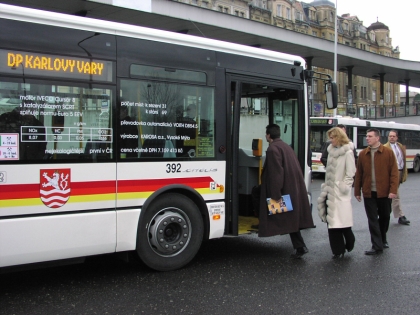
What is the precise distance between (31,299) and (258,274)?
2551 mm

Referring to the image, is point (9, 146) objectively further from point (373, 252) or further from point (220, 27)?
point (220, 27)

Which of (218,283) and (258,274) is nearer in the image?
(218,283)

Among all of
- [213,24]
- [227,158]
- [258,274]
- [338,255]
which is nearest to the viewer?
[258,274]

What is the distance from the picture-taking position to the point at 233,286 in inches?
214

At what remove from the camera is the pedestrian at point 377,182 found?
23.0 ft

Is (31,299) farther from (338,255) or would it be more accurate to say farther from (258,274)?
(338,255)

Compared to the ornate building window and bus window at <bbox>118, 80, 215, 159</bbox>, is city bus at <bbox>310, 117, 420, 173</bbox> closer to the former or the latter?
bus window at <bbox>118, 80, 215, 159</bbox>

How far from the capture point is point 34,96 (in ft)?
16.0

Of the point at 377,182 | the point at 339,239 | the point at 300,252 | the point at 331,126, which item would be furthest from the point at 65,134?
the point at 331,126

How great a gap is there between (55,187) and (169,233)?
1.54m

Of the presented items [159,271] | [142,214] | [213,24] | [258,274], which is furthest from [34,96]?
[213,24]

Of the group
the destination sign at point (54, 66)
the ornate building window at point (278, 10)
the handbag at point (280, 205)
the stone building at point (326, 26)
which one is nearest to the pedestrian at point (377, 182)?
the handbag at point (280, 205)

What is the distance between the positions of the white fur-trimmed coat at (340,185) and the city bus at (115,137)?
1.24 metres

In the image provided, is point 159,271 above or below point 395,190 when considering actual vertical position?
below
